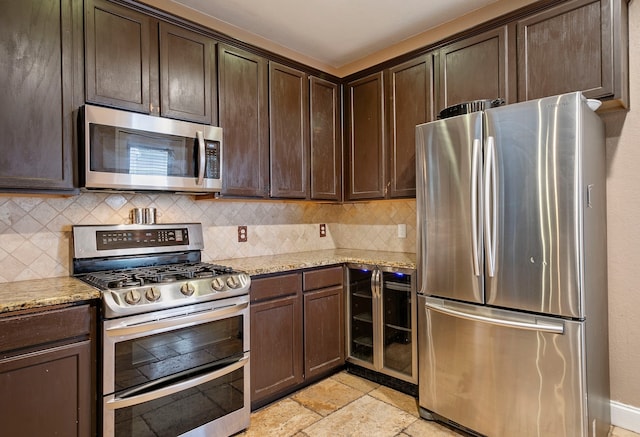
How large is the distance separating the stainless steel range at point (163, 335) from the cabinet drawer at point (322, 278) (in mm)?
574

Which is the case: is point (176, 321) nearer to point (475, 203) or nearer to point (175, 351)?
point (175, 351)

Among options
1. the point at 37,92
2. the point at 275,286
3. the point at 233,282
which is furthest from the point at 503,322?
the point at 37,92

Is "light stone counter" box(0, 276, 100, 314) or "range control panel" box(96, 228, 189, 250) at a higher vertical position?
"range control panel" box(96, 228, 189, 250)

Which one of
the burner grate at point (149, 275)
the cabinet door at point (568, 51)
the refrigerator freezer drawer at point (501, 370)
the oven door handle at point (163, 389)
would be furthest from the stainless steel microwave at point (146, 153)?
the cabinet door at point (568, 51)

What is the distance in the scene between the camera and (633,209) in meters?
2.15

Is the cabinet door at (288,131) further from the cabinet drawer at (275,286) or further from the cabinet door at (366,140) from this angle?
the cabinet drawer at (275,286)

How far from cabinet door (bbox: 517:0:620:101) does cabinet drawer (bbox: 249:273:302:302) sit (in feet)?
6.16

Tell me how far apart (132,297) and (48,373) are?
1.42ft

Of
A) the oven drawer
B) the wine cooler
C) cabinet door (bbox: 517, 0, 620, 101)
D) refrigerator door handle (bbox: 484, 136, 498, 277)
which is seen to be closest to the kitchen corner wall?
the wine cooler

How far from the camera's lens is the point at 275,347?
8.14ft

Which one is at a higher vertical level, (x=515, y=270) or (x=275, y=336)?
(x=515, y=270)

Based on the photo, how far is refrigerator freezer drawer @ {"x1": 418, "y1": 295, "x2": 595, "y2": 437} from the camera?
5.79 feet

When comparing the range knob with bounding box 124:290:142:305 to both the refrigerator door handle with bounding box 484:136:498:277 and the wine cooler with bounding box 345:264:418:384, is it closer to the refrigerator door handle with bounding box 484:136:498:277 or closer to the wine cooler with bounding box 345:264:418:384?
the wine cooler with bounding box 345:264:418:384

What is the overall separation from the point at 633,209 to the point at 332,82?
2.36 m
